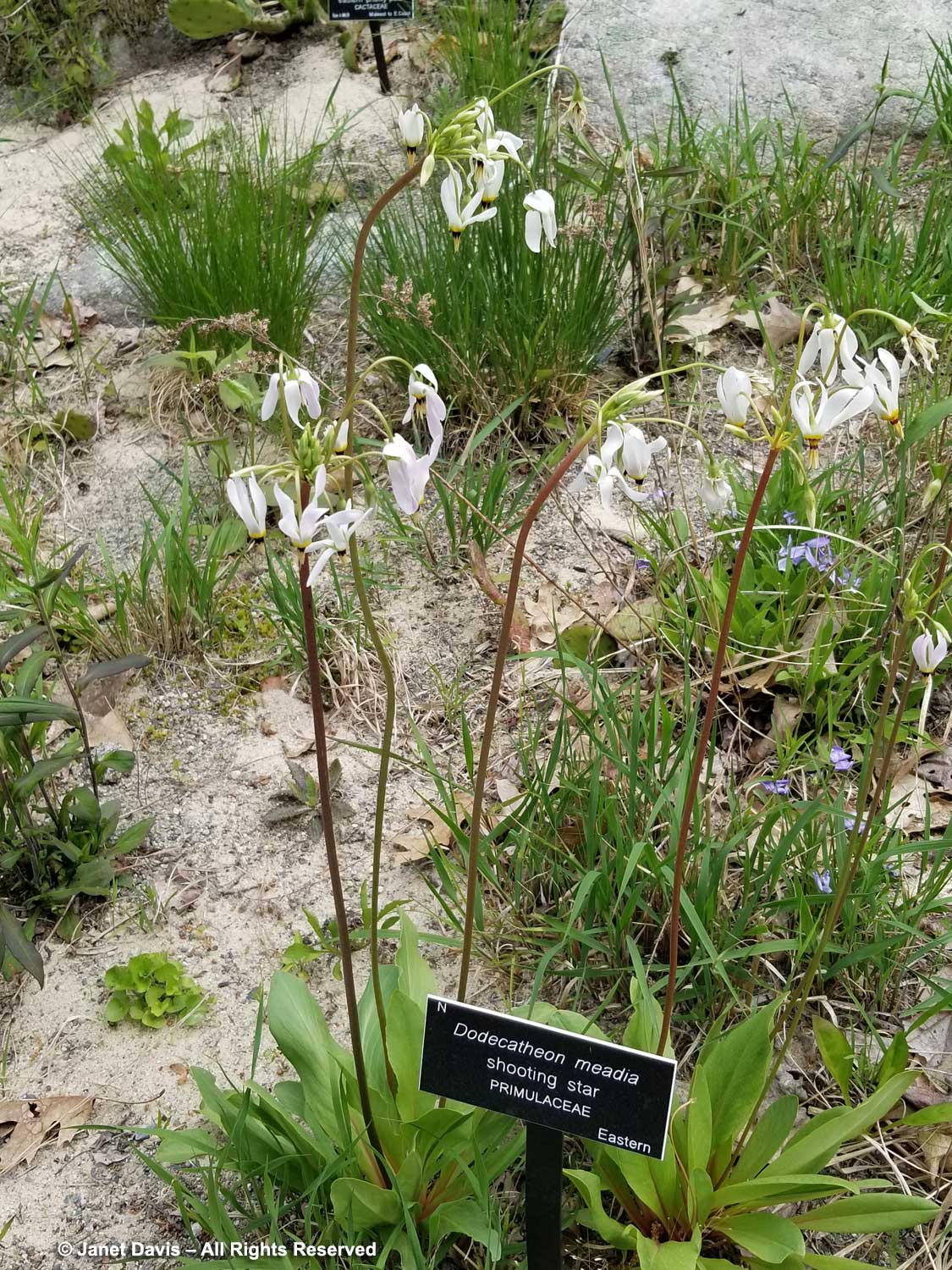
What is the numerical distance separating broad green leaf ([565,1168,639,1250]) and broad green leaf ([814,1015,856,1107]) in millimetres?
400

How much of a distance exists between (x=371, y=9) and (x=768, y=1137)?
12.4 ft

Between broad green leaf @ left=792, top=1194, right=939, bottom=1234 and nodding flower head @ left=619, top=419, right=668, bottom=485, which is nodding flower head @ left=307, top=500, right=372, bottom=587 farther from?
broad green leaf @ left=792, top=1194, right=939, bottom=1234

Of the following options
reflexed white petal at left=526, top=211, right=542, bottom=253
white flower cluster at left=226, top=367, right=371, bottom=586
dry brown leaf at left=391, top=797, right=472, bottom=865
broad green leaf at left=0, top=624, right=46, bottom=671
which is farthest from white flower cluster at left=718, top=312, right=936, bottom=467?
broad green leaf at left=0, top=624, right=46, bottom=671

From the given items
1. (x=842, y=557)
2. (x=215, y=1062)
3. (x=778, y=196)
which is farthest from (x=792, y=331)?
(x=215, y=1062)

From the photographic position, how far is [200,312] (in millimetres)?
3113

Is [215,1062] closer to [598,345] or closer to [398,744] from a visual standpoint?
[398,744]

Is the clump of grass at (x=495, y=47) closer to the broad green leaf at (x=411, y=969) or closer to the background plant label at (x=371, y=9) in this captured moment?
the background plant label at (x=371, y=9)

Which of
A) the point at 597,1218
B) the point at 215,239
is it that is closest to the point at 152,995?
the point at 597,1218

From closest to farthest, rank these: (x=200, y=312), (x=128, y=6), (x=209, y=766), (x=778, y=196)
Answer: (x=209, y=766)
(x=200, y=312)
(x=778, y=196)
(x=128, y=6)

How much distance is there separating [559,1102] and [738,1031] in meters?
0.43

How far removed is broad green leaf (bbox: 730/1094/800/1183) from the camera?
1536mm

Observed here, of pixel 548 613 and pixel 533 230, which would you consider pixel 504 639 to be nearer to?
pixel 533 230

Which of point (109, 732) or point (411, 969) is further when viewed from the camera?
point (109, 732)

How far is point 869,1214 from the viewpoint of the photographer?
58.4 inches
